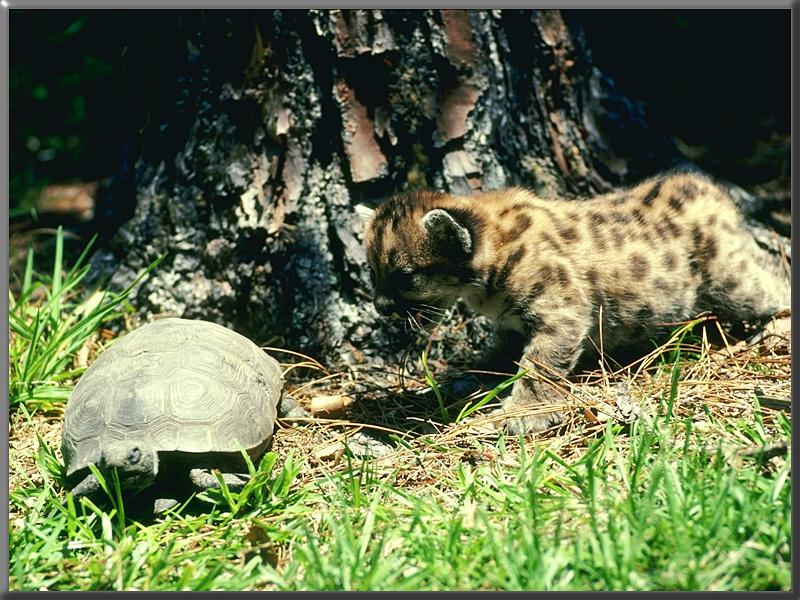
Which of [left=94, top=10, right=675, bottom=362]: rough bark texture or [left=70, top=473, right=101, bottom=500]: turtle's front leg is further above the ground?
[left=94, top=10, right=675, bottom=362]: rough bark texture

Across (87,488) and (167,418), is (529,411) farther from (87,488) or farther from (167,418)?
(87,488)

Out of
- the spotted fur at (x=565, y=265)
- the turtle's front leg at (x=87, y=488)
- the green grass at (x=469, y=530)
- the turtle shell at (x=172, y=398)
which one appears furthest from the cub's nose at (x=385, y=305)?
the turtle's front leg at (x=87, y=488)

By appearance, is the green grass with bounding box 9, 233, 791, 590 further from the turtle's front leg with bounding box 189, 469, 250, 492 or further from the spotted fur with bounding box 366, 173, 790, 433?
the spotted fur with bounding box 366, 173, 790, 433

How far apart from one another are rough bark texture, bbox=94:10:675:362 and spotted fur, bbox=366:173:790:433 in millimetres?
582

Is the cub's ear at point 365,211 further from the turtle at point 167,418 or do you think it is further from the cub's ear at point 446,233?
the turtle at point 167,418

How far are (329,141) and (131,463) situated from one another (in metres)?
3.03

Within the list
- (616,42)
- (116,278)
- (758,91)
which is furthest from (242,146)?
(758,91)

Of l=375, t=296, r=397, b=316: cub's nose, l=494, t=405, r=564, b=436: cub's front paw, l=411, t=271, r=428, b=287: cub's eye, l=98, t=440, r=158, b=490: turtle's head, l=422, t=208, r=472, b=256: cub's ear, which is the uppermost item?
l=422, t=208, r=472, b=256: cub's ear

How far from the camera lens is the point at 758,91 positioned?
1045 cm

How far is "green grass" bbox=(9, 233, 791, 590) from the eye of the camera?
3.80m

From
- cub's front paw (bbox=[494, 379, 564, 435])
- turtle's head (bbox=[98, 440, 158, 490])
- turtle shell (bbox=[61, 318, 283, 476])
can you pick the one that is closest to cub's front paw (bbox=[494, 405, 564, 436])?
cub's front paw (bbox=[494, 379, 564, 435])

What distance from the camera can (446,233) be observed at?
5820 mm

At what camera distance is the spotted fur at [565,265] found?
19.4 ft

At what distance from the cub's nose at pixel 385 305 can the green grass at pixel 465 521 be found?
83cm
